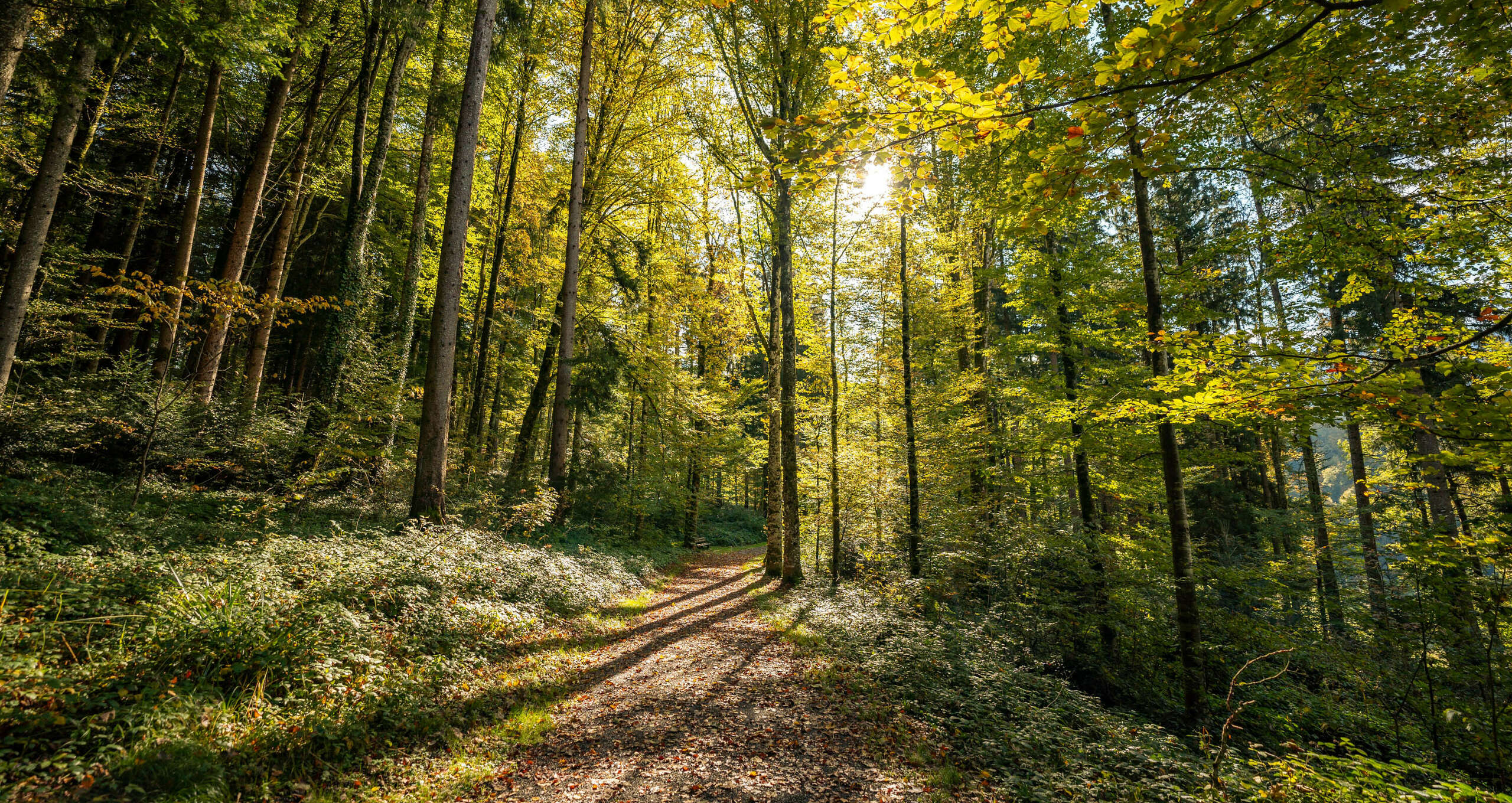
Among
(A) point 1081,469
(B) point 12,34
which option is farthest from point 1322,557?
(B) point 12,34

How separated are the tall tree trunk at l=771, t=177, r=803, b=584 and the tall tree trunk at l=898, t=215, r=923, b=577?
2902mm

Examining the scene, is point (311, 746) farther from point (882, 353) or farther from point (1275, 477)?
point (1275, 477)

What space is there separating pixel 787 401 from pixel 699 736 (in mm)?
8127

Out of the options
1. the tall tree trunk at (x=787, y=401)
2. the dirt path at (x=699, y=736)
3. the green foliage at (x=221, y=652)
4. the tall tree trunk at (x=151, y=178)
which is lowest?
the dirt path at (x=699, y=736)

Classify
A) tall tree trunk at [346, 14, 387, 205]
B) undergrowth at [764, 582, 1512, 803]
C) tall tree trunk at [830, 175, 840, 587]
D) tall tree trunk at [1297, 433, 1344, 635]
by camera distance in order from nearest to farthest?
undergrowth at [764, 582, 1512, 803], tall tree trunk at [346, 14, 387, 205], tall tree trunk at [1297, 433, 1344, 635], tall tree trunk at [830, 175, 840, 587]

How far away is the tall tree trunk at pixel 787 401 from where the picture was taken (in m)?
12.1

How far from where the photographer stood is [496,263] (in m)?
14.0

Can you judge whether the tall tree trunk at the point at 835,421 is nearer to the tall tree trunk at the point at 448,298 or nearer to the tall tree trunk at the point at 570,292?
the tall tree trunk at the point at 570,292

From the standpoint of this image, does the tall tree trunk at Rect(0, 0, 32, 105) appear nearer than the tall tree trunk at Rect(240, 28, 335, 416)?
Yes

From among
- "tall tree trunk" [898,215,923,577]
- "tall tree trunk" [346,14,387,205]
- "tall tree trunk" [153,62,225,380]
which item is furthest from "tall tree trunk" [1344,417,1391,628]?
"tall tree trunk" [153,62,225,380]

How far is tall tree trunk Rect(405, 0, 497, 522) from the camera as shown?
8117 mm

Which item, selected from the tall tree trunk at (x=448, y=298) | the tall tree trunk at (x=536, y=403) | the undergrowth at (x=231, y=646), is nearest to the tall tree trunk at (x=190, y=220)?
the undergrowth at (x=231, y=646)

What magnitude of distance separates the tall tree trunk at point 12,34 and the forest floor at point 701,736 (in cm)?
945

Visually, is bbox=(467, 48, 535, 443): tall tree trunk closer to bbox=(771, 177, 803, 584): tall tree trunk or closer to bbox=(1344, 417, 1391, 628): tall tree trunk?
bbox=(771, 177, 803, 584): tall tree trunk
